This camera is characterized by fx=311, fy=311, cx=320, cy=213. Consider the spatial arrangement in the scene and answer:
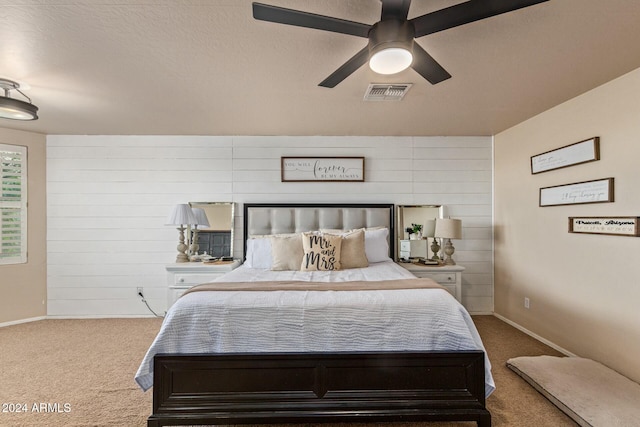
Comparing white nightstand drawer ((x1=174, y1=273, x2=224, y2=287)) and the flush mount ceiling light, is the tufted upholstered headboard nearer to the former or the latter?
white nightstand drawer ((x1=174, y1=273, x2=224, y2=287))

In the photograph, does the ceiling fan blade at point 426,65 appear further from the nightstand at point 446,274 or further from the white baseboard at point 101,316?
the white baseboard at point 101,316

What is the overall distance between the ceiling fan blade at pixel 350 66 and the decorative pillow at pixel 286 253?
1.70 metres

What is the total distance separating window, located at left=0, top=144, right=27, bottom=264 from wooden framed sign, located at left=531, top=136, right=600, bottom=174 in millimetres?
5920

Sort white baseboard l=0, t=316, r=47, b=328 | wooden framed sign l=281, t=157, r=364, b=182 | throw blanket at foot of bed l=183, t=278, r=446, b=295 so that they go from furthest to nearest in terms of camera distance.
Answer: wooden framed sign l=281, t=157, r=364, b=182
white baseboard l=0, t=316, r=47, b=328
throw blanket at foot of bed l=183, t=278, r=446, b=295

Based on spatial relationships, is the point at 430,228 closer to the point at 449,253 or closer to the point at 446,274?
the point at 449,253

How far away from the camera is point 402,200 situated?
411 cm

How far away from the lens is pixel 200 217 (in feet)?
12.7

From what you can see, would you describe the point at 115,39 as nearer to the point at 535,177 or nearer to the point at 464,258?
the point at 535,177

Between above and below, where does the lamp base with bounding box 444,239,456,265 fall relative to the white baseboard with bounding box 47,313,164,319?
above

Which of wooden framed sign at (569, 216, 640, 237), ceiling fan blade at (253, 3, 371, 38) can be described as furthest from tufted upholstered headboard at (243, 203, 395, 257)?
ceiling fan blade at (253, 3, 371, 38)

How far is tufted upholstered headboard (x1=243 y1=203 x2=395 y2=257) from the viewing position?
396 cm

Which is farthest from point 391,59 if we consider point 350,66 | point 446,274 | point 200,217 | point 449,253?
point 200,217

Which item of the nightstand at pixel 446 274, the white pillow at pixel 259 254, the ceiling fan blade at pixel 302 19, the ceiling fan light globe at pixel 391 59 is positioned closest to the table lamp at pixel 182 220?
the white pillow at pixel 259 254

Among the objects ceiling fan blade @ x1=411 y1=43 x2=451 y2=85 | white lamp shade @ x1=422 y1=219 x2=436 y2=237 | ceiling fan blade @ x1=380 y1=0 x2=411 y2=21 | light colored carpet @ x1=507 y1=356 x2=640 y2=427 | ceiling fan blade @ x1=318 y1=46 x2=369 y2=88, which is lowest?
light colored carpet @ x1=507 y1=356 x2=640 y2=427
